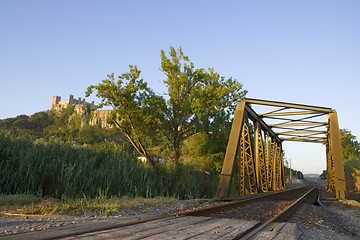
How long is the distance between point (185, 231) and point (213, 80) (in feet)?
55.3

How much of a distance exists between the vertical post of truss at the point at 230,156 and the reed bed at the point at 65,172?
2.22 meters

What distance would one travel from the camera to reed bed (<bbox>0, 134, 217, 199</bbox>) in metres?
7.76

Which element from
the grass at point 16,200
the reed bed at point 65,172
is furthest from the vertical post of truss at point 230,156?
the grass at point 16,200

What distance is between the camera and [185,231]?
11.0 ft

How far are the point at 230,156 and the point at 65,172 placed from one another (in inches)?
260

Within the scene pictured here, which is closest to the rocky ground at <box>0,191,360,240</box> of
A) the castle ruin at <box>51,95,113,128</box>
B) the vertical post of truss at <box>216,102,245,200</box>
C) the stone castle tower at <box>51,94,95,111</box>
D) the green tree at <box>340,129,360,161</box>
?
the vertical post of truss at <box>216,102,245,200</box>

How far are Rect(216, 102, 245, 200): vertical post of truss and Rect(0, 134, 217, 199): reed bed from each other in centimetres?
222

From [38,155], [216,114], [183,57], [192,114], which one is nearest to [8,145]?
[38,155]

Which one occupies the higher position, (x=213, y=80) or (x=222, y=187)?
(x=213, y=80)

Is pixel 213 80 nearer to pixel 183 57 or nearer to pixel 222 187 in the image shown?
pixel 183 57

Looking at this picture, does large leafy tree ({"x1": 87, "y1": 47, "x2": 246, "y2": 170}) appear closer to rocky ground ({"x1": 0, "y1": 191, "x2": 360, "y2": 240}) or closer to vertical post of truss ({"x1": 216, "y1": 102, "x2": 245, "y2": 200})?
vertical post of truss ({"x1": 216, "y1": 102, "x2": 245, "y2": 200})

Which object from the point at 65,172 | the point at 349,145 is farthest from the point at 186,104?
the point at 349,145

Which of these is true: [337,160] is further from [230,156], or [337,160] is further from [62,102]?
[62,102]

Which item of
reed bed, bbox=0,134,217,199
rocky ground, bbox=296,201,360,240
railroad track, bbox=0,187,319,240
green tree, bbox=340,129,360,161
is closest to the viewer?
railroad track, bbox=0,187,319,240
